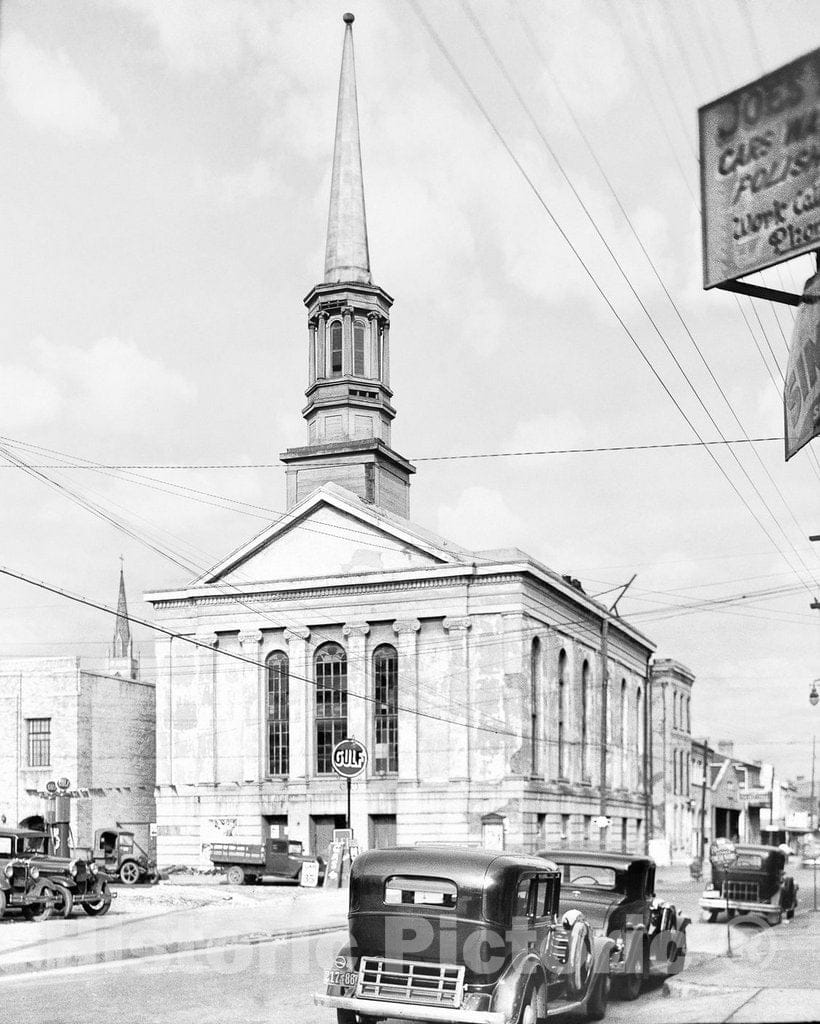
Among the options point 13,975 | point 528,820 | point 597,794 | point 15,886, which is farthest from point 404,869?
point 597,794

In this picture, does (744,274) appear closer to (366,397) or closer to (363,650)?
(363,650)

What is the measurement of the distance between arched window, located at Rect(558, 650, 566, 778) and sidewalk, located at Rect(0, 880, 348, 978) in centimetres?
2561

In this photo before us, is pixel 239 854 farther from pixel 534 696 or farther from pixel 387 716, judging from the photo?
pixel 534 696

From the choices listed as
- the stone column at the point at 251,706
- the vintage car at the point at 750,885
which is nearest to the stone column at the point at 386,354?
the stone column at the point at 251,706

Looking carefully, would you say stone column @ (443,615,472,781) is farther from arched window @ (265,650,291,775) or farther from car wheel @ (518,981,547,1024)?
car wheel @ (518,981,547,1024)

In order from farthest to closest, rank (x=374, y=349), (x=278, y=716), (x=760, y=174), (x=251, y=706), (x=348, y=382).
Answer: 1. (x=374, y=349)
2. (x=348, y=382)
3. (x=251, y=706)
4. (x=278, y=716)
5. (x=760, y=174)

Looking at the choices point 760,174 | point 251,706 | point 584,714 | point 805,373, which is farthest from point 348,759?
point 584,714

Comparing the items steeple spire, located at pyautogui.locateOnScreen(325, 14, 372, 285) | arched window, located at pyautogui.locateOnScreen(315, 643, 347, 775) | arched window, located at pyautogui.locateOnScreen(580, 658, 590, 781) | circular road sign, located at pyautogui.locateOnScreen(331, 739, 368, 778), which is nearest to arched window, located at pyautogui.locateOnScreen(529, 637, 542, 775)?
arched window, located at pyautogui.locateOnScreen(580, 658, 590, 781)

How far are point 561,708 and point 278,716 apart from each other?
12807 millimetres

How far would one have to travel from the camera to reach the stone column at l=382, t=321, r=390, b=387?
218 ft

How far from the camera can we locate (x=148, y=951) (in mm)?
20422

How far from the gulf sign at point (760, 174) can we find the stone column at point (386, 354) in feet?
183

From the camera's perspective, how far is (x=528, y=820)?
183 feet

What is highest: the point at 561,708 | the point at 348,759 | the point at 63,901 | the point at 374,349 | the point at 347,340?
the point at 347,340
